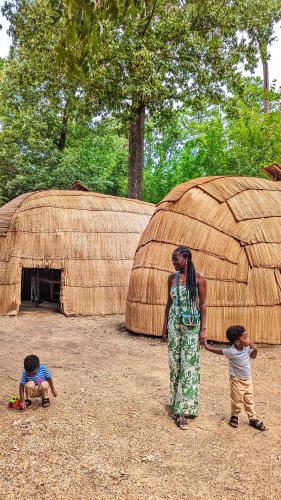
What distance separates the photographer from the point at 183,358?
4496mm

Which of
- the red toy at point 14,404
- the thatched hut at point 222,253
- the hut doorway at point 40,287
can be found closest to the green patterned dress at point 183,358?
the red toy at point 14,404

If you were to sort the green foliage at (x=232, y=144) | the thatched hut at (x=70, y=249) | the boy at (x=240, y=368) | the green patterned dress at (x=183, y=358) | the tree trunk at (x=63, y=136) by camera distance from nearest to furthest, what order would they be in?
1. the boy at (x=240, y=368)
2. the green patterned dress at (x=183, y=358)
3. the thatched hut at (x=70, y=249)
4. the green foliage at (x=232, y=144)
5. the tree trunk at (x=63, y=136)

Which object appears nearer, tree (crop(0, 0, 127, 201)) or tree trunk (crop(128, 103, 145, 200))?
tree trunk (crop(128, 103, 145, 200))

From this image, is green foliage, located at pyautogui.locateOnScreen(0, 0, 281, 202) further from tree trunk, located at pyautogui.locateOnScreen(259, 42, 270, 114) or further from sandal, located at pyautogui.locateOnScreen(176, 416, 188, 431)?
sandal, located at pyautogui.locateOnScreen(176, 416, 188, 431)

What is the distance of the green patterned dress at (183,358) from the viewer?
4.47 m

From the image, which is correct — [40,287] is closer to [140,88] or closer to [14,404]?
[140,88]

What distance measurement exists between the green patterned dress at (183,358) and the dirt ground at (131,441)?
9.9 inches

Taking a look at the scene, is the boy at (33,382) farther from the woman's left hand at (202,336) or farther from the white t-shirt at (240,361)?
the white t-shirt at (240,361)

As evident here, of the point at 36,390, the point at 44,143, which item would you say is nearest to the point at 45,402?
the point at 36,390

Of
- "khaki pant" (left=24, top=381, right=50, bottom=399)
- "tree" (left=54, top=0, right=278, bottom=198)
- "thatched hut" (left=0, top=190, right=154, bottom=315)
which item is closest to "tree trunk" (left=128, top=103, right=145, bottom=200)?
"tree" (left=54, top=0, right=278, bottom=198)

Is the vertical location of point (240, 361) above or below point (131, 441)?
above

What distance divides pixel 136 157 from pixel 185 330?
11.7 meters

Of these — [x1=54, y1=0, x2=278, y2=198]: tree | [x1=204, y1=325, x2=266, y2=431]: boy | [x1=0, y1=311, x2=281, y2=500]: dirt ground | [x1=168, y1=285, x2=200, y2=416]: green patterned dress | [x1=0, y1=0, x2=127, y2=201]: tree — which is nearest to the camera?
[x1=0, y1=311, x2=281, y2=500]: dirt ground

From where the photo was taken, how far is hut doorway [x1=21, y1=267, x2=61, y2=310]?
578 inches
